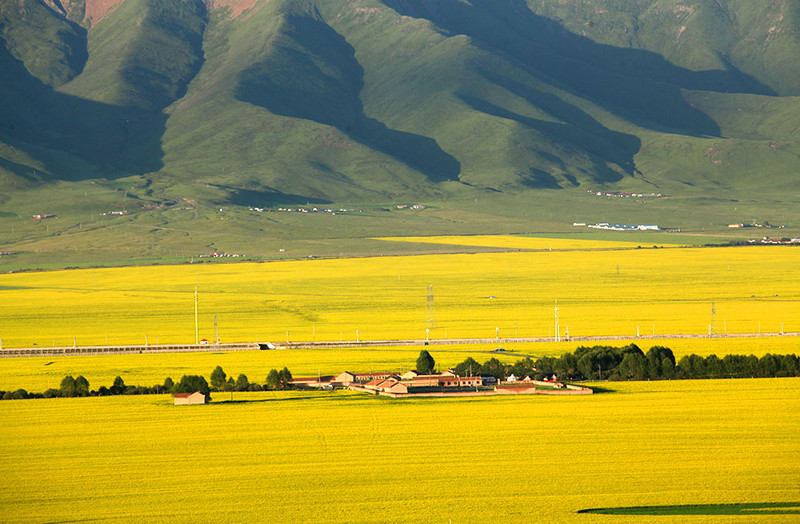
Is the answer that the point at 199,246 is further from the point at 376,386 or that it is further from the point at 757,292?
the point at 376,386

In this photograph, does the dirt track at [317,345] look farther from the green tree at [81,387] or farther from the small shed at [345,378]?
the green tree at [81,387]

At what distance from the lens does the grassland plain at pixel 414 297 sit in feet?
298

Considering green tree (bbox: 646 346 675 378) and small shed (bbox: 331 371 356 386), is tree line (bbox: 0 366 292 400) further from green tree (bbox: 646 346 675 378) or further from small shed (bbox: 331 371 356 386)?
green tree (bbox: 646 346 675 378)

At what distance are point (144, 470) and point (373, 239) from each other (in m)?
155

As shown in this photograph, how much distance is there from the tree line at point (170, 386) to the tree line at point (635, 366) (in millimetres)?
10660

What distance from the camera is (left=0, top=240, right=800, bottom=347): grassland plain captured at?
298 ft

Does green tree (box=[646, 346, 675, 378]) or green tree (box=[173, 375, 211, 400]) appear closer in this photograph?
green tree (box=[173, 375, 211, 400])

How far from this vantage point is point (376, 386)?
6253 centimetres

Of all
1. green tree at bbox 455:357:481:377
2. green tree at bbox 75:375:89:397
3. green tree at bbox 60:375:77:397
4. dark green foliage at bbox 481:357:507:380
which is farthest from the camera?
green tree at bbox 455:357:481:377

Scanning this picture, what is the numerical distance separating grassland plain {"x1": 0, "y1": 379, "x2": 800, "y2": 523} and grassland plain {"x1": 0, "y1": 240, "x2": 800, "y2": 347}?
2959 cm

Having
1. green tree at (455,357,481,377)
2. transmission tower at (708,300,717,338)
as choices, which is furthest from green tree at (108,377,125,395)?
transmission tower at (708,300,717,338)

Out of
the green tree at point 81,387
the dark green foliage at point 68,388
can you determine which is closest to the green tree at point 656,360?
the green tree at point 81,387

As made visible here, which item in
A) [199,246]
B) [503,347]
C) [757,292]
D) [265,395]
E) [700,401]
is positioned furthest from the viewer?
[199,246]

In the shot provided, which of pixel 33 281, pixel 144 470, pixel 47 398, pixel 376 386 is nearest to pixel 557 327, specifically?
pixel 376 386
